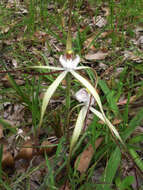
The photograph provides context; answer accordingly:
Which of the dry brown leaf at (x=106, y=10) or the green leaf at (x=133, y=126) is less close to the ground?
the dry brown leaf at (x=106, y=10)

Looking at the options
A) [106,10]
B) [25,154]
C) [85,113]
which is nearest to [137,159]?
[85,113]

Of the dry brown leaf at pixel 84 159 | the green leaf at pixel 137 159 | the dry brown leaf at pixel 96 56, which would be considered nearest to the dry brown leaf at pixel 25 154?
the dry brown leaf at pixel 84 159

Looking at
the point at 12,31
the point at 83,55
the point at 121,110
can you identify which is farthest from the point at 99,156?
the point at 12,31

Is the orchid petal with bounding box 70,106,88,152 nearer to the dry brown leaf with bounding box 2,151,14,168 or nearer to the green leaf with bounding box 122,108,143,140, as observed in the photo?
the green leaf with bounding box 122,108,143,140

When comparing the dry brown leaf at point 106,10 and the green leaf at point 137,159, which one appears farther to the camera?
the dry brown leaf at point 106,10

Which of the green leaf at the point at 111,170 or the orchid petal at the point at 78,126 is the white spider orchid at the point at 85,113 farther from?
the green leaf at the point at 111,170

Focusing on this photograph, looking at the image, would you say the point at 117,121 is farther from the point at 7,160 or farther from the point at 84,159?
the point at 7,160

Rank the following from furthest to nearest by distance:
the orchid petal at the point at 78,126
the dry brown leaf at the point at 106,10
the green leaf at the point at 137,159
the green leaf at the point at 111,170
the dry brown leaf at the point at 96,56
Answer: the dry brown leaf at the point at 106,10
the dry brown leaf at the point at 96,56
the green leaf at the point at 137,159
the green leaf at the point at 111,170
the orchid petal at the point at 78,126

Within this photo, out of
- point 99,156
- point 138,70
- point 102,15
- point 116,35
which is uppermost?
point 102,15

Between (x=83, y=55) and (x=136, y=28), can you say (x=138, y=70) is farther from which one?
(x=136, y=28)

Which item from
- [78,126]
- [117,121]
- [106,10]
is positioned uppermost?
[106,10]

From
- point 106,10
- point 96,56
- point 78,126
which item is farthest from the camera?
point 106,10
